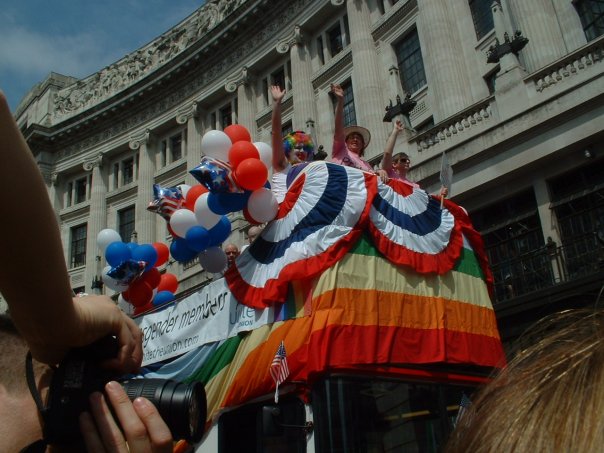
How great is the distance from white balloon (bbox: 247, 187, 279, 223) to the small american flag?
1.46 m

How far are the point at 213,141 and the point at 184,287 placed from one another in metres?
15.1

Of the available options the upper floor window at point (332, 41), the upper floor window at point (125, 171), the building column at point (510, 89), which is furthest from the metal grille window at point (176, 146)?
the building column at point (510, 89)

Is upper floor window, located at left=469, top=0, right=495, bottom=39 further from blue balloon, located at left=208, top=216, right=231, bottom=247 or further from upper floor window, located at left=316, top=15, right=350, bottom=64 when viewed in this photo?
blue balloon, located at left=208, top=216, right=231, bottom=247

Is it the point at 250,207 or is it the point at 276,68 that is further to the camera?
the point at 276,68

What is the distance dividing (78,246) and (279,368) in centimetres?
3114

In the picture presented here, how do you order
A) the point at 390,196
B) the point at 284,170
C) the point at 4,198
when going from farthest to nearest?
the point at 284,170 < the point at 390,196 < the point at 4,198

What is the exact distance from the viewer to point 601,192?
11.6m

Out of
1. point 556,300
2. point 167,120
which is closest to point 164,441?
Result: point 556,300

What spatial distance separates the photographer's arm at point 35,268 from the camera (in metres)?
1.09

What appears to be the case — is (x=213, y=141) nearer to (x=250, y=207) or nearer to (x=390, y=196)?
(x=250, y=207)

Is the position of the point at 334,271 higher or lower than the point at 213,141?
lower

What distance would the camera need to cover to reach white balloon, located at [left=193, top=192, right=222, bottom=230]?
6414mm

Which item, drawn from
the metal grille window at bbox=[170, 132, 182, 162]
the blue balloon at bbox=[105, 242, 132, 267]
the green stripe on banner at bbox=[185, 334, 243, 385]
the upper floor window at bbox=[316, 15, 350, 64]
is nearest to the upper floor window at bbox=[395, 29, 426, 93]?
the upper floor window at bbox=[316, 15, 350, 64]

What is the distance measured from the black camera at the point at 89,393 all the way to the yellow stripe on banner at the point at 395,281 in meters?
3.10
